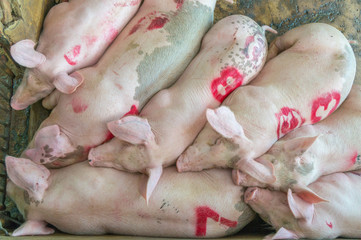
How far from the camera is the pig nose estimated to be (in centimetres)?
210

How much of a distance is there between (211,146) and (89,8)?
1.08m

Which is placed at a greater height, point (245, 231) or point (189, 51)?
point (189, 51)

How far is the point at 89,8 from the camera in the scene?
2.25 metres

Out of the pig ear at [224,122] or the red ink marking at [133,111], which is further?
the red ink marking at [133,111]

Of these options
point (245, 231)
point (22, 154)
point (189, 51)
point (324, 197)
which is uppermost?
point (189, 51)

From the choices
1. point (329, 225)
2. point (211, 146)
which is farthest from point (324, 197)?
point (211, 146)

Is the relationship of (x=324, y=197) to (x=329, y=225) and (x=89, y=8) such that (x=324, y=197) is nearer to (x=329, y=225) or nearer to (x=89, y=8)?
(x=329, y=225)

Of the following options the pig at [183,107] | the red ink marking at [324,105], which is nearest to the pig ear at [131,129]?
the pig at [183,107]

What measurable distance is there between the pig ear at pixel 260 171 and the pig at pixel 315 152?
0.7 inches

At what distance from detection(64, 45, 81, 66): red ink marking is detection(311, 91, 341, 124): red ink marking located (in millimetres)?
1409

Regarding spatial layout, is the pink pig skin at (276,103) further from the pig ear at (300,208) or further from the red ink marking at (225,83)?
the pig ear at (300,208)

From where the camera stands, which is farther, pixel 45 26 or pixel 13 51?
pixel 45 26

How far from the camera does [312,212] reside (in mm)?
2031

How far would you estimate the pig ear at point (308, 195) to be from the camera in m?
1.98
